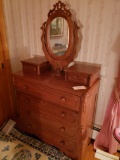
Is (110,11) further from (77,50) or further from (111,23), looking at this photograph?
(77,50)

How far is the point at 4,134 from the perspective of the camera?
5.92 ft

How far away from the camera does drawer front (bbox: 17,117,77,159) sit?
148cm

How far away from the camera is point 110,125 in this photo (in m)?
1.55

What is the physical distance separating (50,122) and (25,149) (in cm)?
50

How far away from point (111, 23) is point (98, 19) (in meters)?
0.15

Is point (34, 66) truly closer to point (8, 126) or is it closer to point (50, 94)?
point (50, 94)

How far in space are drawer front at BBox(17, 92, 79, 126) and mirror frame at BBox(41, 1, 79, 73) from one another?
453mm

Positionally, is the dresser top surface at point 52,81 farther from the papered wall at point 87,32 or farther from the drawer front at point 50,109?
the papered wall at point 87,32

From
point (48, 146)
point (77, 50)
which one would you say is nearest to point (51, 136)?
point (48, 146)

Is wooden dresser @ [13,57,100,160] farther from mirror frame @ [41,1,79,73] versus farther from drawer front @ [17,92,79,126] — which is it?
mirror frame @ [41,1,79,73]

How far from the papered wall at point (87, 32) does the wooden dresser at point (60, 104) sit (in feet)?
0.59

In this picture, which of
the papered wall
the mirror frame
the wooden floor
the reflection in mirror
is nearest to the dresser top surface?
the mirror frame

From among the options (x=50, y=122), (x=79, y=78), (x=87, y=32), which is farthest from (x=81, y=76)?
(x=50, y=122)

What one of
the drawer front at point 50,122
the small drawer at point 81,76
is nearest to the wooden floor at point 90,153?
the drawer front at point 50,122
